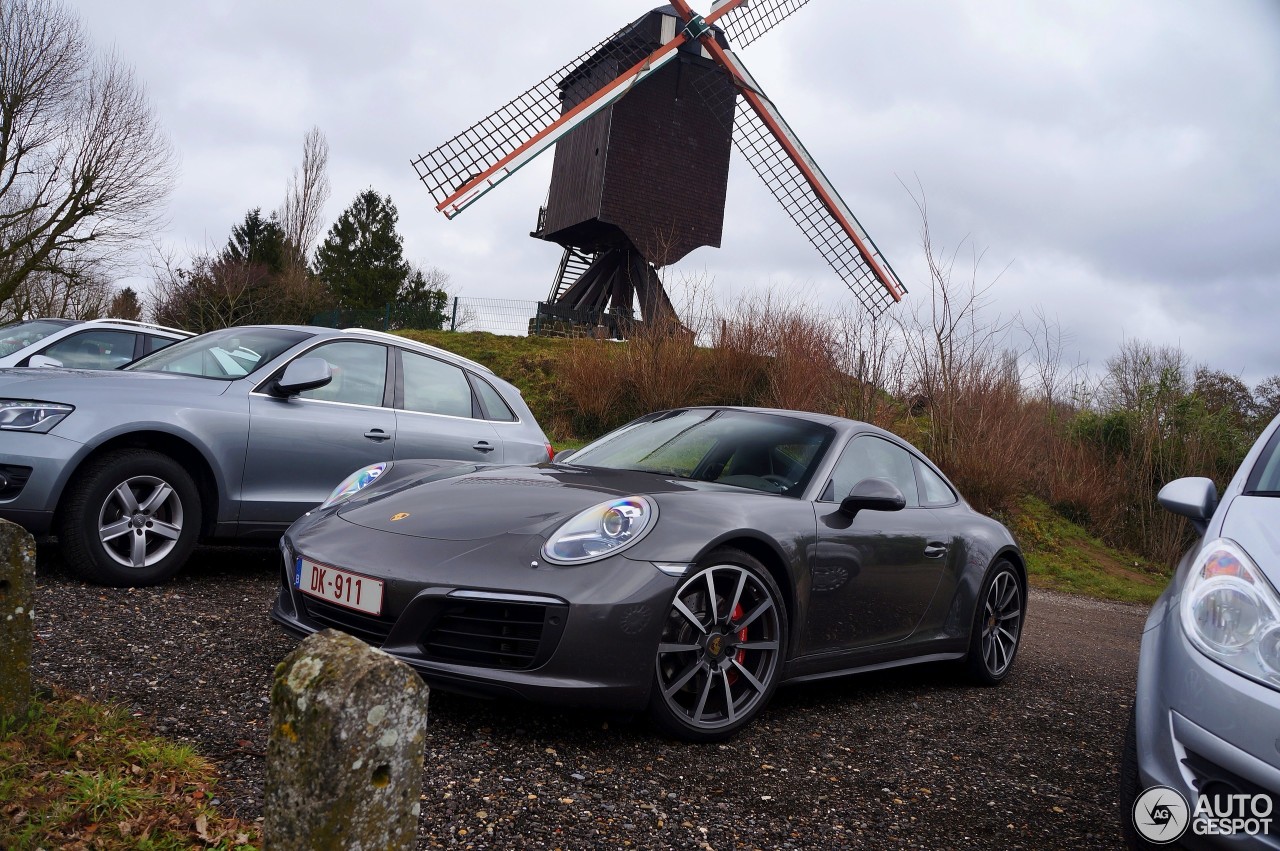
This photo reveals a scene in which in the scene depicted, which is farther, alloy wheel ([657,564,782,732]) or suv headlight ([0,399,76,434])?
suv headlight ([0,399,76,434])

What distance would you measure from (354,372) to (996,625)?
13.3 ft

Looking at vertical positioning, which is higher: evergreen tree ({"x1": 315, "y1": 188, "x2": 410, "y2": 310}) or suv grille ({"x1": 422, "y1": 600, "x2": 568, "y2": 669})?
evergreen tree ({"x1": 315, "y1": 188, "x2": 410, "y2": 310})

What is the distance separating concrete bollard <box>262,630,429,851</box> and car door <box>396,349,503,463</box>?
455 centimetres

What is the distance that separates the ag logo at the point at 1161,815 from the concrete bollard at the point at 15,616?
10.1ft

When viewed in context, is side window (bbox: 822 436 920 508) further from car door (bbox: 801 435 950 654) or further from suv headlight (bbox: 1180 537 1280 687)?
suv headlight (bbox: 1180 537 1280 687)

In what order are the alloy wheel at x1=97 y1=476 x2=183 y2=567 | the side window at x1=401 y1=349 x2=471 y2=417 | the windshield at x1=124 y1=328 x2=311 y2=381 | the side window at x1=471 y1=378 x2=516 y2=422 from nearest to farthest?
the alloy wheel at x1=97 y1=476 x2=183 y2=567, the windshield at x1=124 y1=328 x2=311 y2=381, the side window at x1=401 y1=349 x2=471 y2=417, the side window at x1=471 y1=378 x2=516 y2=422

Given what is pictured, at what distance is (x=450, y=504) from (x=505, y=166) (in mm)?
21282

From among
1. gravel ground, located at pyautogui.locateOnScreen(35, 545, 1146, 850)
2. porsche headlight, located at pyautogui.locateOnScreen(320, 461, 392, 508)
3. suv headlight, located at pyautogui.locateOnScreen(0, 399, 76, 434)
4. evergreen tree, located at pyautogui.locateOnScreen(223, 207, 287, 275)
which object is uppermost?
evergreen tree, located at pyautogui.locateOnScreen(223, 207, 287, 275)

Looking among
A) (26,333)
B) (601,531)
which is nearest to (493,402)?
(601,531)

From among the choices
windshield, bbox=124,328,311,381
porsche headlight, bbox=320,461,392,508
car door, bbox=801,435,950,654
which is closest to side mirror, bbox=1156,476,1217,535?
car door, bbox=801,435,950,654

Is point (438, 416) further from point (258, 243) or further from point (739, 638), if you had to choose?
point (258, 243)

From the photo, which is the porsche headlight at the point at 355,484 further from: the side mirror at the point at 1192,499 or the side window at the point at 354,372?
the side mirror at the point at 1192,499

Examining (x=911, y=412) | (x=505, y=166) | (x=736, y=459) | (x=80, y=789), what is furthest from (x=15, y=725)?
(x=505, y=166)

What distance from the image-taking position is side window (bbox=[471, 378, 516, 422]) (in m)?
6.72
